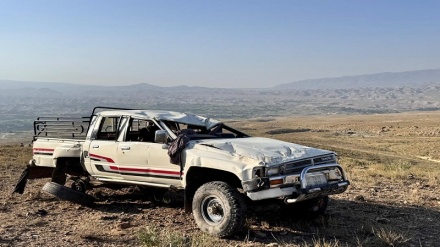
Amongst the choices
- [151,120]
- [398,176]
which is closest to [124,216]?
[151,120]

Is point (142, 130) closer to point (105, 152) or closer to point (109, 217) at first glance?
point (105, 152)

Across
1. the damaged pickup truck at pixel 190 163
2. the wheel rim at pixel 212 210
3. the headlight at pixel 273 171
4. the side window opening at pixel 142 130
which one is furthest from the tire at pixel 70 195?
the headlight at pixel 273 171

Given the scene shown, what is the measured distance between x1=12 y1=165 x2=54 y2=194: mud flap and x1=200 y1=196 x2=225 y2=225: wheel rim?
422 cm

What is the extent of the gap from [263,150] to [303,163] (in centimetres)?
58

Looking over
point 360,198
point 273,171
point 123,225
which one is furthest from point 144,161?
point 360,198

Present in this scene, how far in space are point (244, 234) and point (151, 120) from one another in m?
2.53

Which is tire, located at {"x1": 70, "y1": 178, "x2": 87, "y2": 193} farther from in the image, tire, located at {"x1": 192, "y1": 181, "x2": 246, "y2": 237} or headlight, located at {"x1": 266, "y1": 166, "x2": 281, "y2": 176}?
headlight, located at {"x1": 266, "y1": 166, "x2": 281, "y2": 176}

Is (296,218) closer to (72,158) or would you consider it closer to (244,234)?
(244,234)

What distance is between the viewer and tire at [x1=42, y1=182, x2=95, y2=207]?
298 inches

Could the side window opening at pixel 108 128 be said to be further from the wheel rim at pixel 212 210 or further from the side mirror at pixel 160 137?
the wheel rim at pixel 212 210

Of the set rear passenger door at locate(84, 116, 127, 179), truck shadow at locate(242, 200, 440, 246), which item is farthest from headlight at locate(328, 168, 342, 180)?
rear passenger door at locate(84, 116, 127, 179)

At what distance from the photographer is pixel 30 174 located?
877 cm

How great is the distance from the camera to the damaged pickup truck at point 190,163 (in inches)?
221

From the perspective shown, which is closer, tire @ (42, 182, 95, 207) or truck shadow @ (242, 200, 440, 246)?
truck shadow @ (242, 200, 440, 246)
